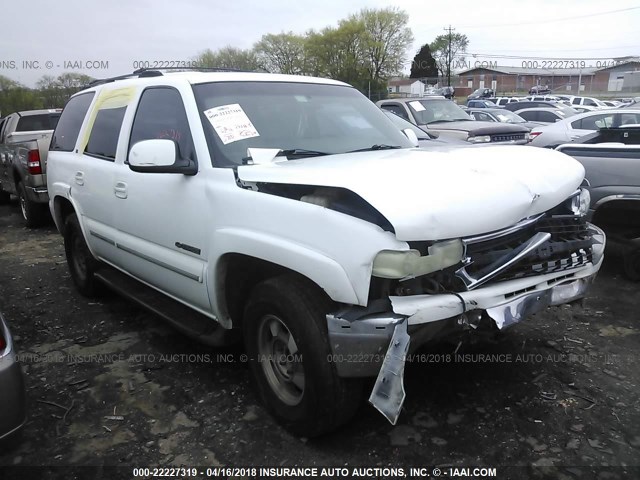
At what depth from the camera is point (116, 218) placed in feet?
13.3

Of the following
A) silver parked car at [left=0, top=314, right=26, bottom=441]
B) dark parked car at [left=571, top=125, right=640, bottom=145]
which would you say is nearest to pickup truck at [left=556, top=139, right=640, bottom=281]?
dark parked car at [left=571, top=125, right=640, bottom=145]

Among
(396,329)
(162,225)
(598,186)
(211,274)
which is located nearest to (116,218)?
(162,225)

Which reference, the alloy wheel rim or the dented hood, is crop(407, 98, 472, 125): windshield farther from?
the alloy wheel rim

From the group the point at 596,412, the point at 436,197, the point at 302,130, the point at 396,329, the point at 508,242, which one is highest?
the point at 302,130

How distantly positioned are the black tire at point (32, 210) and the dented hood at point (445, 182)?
7167mm

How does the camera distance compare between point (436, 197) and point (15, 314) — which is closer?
point (436, 197)

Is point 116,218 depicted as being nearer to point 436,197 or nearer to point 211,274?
point 211,274

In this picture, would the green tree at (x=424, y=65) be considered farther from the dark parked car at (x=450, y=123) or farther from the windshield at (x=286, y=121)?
the windshield at (x=286, y=121)

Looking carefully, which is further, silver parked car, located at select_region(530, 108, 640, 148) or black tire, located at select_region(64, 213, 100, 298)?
silver parked car, located at select_region(530, 108, 640, 148)

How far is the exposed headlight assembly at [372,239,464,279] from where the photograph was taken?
2.20 metres

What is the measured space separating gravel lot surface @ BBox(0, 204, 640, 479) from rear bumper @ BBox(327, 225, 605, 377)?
66 cm

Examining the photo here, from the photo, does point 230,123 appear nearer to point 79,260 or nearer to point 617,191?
point 79,260

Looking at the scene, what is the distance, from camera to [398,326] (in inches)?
87.2

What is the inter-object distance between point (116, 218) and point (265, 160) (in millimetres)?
1686
